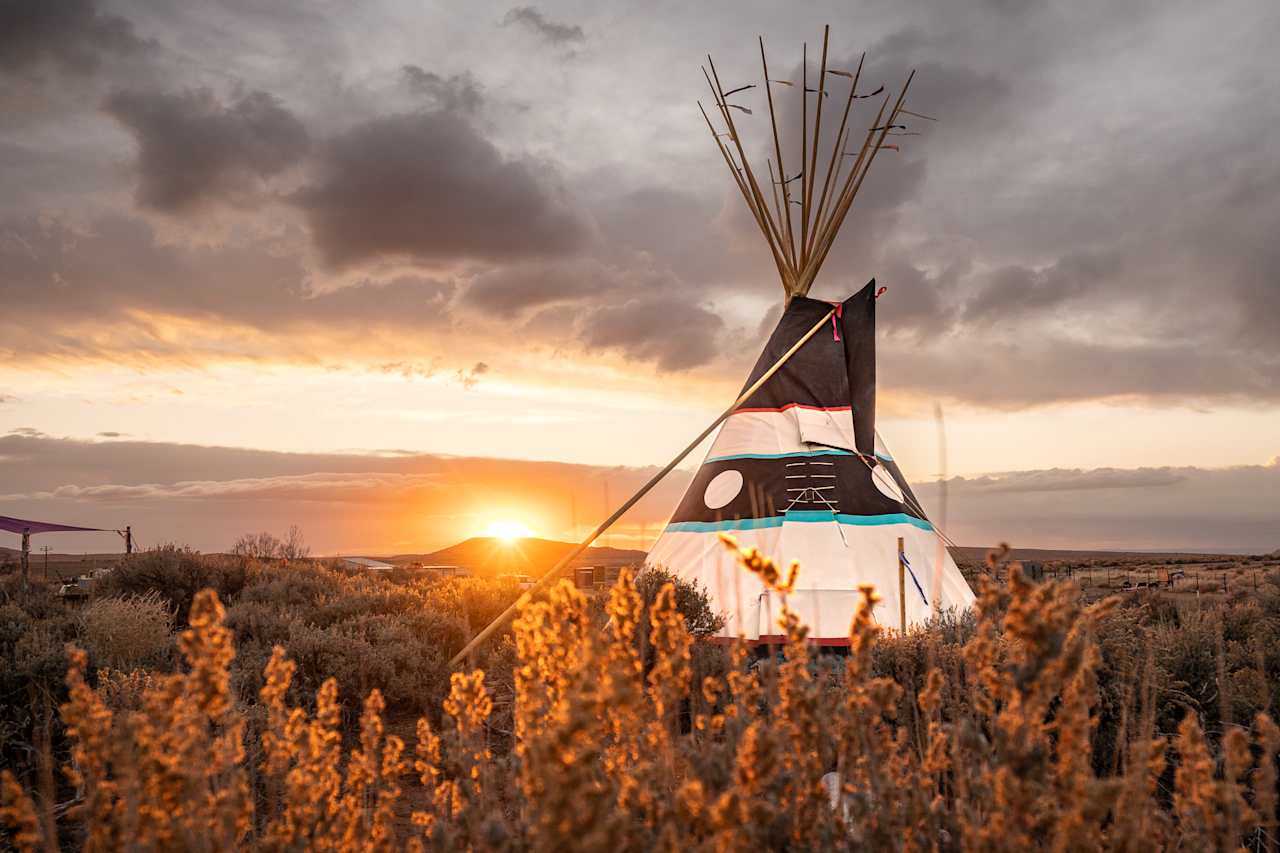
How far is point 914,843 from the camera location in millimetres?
1952

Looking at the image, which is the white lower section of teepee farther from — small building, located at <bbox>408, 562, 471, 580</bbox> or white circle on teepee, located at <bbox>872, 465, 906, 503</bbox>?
small building, located at <bbox>408, 562, 471, 580</bbox>

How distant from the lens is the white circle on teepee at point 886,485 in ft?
29.0

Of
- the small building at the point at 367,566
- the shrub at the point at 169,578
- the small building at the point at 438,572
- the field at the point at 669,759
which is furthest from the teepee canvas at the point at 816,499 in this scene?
the small building at the point at 367,566

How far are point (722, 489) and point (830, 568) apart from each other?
4.74ft

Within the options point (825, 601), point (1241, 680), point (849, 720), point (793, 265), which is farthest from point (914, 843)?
point (793, 265)

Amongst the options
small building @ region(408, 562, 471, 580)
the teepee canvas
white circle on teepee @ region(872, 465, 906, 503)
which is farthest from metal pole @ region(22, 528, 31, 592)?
white circle on teepee @ region(872, 465, 906, 503)

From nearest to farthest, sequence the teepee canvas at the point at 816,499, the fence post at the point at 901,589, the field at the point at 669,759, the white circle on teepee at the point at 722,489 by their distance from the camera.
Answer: the field at the point at 669,759, the fence post at the point at 901,589, the teepee canvas at the point at 816,499, the white circle on teepee at the point at 722,489

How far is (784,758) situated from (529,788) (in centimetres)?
78

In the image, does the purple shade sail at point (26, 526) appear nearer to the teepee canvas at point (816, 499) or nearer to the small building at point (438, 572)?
the small building at point (438, 572)

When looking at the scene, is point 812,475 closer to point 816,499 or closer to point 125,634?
point 816,499

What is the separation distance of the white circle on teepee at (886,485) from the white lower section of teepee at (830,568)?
27cm

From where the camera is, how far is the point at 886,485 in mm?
8969

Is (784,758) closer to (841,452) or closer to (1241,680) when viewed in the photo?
(1241,680)

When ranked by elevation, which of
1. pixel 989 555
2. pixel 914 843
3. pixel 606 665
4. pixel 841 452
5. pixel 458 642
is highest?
pixel 841 452
